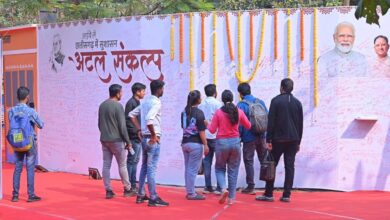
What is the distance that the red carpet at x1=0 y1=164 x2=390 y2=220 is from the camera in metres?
9.05

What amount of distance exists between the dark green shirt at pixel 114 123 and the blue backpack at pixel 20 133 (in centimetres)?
109

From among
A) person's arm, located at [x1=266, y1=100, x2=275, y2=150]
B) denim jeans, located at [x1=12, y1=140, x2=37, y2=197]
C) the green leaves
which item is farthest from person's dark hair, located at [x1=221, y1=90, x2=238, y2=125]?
the green leaves

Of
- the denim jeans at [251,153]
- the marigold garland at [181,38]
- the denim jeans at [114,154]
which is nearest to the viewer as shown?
the denim jeans at [114,154]

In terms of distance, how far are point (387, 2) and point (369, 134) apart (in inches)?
260

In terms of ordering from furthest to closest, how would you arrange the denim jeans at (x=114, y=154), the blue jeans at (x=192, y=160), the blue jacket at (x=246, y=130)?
the blue jacket at (x=246, y=130) < the denim jeans at (x=114, y=154) < the blue jeans at (x=192, y=160)

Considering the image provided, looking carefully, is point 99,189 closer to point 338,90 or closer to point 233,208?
point 233,208

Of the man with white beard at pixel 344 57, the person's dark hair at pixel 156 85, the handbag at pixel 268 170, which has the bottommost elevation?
the handbag at pixel 268 170

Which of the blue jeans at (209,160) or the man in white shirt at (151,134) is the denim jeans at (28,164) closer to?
the man in white shirt at (151,134)

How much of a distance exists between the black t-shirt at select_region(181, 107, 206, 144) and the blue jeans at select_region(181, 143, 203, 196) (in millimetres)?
83

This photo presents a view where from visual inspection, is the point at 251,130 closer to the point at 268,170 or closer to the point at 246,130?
the point at 246,130

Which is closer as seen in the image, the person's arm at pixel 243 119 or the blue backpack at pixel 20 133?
the person's arm at pixel 243 119

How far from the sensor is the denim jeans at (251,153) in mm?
10750

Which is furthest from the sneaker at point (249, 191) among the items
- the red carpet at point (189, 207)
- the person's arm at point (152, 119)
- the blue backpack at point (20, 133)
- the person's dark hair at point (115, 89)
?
the blue backpack at point (20, 133)

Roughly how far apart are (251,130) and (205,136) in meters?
0.87
